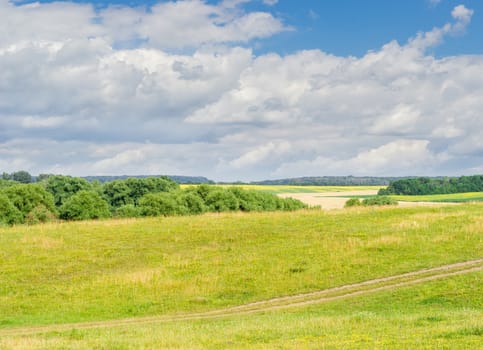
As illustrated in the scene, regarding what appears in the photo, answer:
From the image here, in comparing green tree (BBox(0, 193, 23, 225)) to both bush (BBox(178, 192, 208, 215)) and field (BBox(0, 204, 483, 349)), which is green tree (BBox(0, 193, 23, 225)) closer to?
bush (BBox(178, 192, 208, 215))

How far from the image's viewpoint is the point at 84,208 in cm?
8588

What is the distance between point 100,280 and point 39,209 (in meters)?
55.4

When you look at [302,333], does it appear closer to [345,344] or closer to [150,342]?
[345,344]

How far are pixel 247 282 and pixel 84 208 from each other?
57895mm

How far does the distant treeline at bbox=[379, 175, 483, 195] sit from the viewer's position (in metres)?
168

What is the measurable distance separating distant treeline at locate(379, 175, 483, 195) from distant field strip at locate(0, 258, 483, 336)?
5654 inches

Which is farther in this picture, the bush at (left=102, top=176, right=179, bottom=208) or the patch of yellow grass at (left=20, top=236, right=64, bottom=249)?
the bush at (left=102, top=176, right=179, bottom=208)

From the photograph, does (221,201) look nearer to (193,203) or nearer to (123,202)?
(193,203)

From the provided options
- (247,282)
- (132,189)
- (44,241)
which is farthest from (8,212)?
(247,282)

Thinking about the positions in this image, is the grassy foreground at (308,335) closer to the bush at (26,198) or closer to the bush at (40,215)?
the bush at (40,215)

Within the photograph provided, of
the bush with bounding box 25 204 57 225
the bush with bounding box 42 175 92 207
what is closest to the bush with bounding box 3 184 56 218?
the bush with bounding box 25 204 57 225

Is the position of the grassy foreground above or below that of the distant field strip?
above

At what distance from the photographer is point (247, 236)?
4484 centimetres

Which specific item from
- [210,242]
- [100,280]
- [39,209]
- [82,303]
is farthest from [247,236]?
[39,209]
